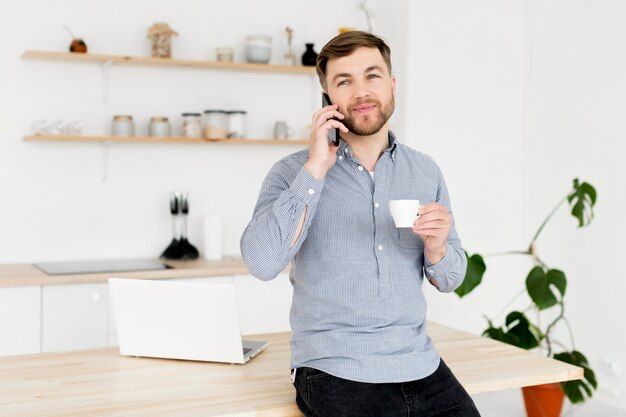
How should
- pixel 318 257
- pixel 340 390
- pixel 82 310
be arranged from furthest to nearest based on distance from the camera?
pixel 82 310 < pixel 318 257 < pixel 340 390

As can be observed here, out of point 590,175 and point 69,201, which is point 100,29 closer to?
point 69,201

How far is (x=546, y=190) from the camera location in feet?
15.1

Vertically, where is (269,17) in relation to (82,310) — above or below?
above

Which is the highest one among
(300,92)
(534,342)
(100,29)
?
(100,29)

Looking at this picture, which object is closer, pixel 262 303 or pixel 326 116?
pixel 326 116

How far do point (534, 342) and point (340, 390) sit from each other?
209 centimetres

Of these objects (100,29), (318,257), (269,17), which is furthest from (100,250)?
(318,257)

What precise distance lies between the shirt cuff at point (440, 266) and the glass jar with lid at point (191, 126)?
2.29 meters

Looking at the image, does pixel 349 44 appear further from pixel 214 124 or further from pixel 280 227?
pixel 214 124

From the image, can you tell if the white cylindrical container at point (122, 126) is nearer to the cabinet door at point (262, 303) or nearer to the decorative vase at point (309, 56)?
the cabinet door at point (262, 303)

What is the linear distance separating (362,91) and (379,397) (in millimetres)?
775

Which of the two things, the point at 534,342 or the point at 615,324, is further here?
the point at 615,324

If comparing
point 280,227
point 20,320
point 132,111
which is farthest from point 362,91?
point 132,111

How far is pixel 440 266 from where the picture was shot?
2090 mm
